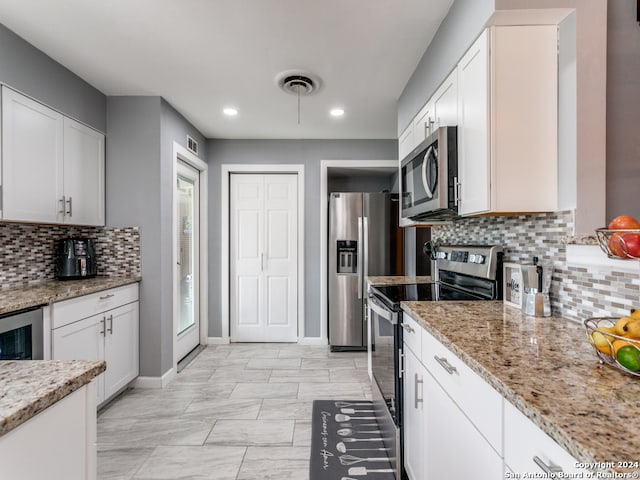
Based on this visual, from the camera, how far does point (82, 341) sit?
87.7 inches

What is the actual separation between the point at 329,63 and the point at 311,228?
204cm

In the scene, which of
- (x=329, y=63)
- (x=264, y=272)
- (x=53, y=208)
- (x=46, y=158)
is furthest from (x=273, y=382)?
(x=329, y=63)

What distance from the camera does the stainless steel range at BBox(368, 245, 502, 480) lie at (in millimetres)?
1779

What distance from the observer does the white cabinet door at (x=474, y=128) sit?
1.44m

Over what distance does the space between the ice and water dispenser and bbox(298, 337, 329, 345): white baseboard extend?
2.88 feet

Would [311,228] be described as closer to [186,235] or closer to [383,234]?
[383,234]

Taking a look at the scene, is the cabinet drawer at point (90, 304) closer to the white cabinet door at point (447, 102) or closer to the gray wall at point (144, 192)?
the gray wall at point (144, 192)

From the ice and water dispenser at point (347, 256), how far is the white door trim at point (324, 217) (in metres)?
0.19

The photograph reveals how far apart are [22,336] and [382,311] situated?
193 cm

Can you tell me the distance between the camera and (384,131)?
3.82 meters

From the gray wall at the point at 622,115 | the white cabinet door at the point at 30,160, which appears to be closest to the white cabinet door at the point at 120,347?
the white cabinet door at the point at 30,160

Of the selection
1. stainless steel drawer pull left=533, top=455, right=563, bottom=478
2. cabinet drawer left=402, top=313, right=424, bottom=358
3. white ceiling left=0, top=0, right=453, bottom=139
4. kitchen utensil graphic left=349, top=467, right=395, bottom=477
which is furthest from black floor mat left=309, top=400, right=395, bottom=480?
white ceiling left=0, top=0, right=453, bottom=139

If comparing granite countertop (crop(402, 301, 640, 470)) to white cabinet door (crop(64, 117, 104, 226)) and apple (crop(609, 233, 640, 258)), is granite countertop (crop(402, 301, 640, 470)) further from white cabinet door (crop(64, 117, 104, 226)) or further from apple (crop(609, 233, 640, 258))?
white cabinet door (crop(64, 117, 104, 226))

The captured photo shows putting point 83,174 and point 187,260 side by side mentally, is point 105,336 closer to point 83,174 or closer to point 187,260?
Result: point 83,174
